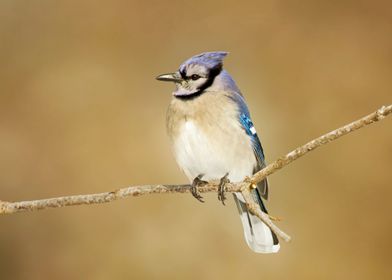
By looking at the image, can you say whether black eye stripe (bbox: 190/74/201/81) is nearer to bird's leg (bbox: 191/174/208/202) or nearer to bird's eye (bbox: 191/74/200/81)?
bird's eye (bbox: 191/74/200/81)

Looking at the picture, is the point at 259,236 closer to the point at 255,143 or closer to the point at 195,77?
the point at 255,143

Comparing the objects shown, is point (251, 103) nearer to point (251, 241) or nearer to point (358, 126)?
point (251, 241)

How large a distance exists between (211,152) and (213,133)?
5 cm

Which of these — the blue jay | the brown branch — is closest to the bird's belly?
the blue jay

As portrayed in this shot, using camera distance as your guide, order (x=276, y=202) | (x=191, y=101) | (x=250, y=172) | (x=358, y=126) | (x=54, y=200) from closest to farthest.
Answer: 1. (x=358, y=126)
2. (x=54, y=200)
3. (x=191, y=101)
4. (x=250, y=172)
5. (x=276, y=202)

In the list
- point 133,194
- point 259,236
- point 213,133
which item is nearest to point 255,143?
A: point 213,133

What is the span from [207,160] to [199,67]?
27 cm

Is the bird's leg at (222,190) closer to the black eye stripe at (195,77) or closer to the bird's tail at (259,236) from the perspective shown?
the bird's tail at (259,236)

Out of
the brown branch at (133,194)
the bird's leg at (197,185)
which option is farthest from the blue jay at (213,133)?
the brown branch at (133,194)

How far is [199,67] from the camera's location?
1423 millimetres

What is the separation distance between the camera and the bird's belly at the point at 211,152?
155cm

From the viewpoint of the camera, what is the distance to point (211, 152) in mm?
1561

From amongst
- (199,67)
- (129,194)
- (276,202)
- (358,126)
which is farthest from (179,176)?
(358,126)

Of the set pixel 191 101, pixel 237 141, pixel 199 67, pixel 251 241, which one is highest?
pixel 199 67
